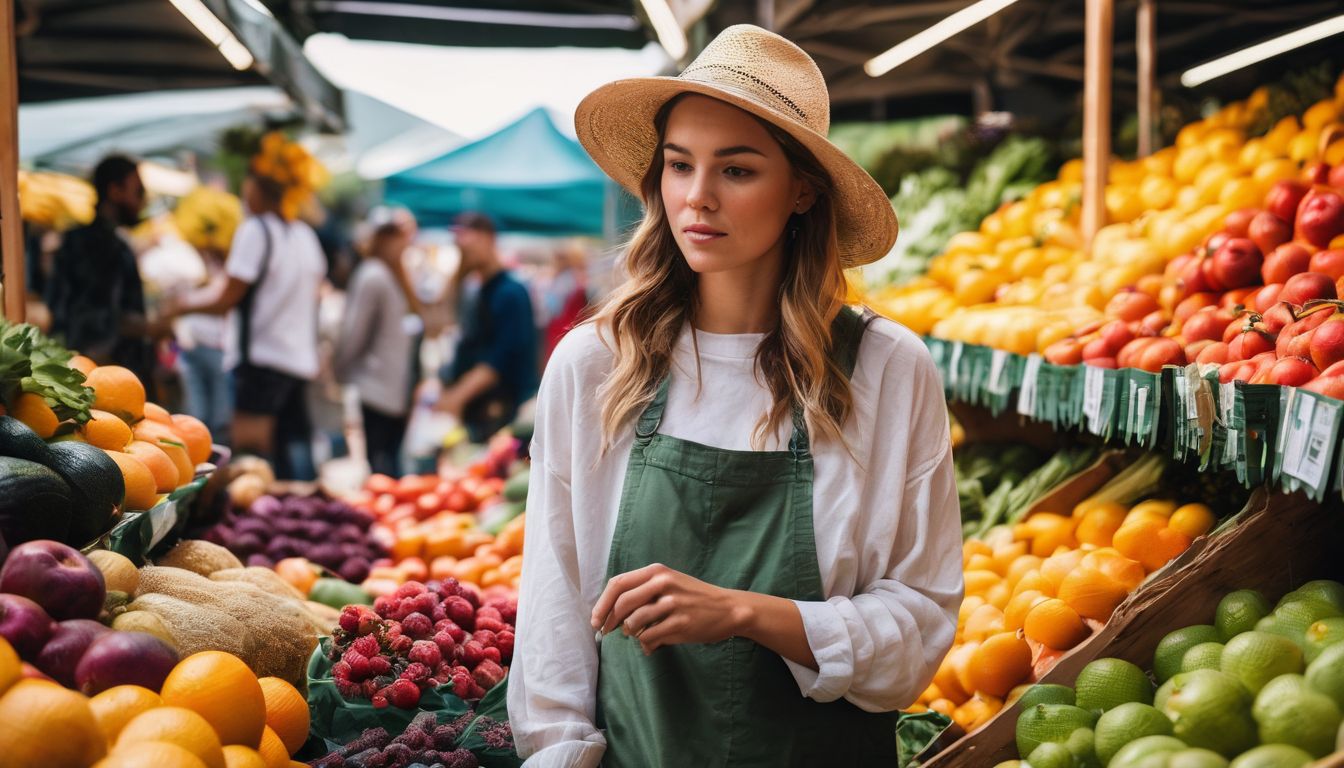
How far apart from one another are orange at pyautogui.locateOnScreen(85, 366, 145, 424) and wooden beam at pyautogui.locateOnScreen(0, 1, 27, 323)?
305mm

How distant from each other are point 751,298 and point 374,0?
6813mm

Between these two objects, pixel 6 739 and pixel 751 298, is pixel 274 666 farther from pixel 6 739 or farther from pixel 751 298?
pixel 751 298

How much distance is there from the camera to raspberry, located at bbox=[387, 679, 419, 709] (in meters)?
2.69

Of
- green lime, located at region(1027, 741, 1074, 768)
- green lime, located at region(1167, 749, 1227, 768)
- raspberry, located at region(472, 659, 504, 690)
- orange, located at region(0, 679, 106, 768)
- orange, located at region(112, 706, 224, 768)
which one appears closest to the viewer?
orange, located at region(0, 679, 106, 768)

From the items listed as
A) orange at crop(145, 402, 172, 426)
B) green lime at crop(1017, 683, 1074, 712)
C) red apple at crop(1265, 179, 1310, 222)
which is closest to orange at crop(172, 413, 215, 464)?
orange at crop(145, 402, 172, 426)

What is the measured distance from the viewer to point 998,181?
20.9 ft

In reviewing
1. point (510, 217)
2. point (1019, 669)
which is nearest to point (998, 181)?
point (1019, 669)

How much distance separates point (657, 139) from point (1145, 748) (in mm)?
1545

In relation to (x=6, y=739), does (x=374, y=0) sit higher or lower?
higher

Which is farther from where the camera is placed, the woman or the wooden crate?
the wooden crate

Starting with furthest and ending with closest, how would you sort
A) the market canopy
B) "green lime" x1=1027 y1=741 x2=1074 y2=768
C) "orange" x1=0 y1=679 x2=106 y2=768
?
the market canopy
"green lime" x1=1027 y1=741 x2=1074 y2=768
"orange" x1=0 y1=679 x2=106 y2=768

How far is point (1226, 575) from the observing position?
2658 mm

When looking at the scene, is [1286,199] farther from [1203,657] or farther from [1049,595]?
[1203,657]

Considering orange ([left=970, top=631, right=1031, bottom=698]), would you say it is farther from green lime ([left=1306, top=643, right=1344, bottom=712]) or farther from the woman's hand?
the woman's hand
